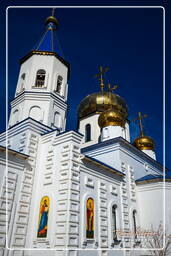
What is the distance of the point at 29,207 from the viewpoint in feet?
30.7

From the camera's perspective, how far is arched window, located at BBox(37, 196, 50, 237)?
8.57m

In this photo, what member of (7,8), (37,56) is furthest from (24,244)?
(37,56)

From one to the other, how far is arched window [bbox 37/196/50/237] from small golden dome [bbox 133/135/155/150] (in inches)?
475

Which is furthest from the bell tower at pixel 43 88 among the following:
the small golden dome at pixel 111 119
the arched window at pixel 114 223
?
the arched window at pixel 114 223

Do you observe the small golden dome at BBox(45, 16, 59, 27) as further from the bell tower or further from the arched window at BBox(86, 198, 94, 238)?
the arched window at BBox(86, 198, 94, 238)

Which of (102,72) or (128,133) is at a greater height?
(102,72)

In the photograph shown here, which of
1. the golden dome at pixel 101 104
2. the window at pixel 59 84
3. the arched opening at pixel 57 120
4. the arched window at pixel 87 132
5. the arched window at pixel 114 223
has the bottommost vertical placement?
the arched window at pixel 114 223

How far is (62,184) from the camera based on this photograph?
906 cm

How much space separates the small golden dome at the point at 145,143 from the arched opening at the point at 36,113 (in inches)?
408

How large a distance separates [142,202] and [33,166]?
7665 mm

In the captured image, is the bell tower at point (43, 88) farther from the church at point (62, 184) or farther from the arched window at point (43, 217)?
the arched window at point (43, 217)

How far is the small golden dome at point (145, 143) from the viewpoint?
62.9 ft

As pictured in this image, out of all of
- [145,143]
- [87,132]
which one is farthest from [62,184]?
[145,143]

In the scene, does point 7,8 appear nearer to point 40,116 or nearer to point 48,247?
point 40,116
